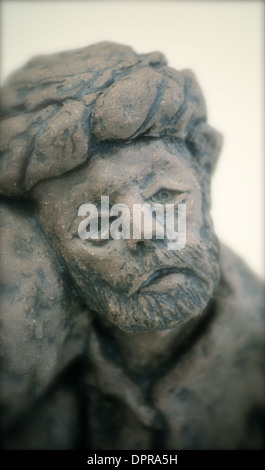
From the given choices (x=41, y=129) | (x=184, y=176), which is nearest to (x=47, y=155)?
(x=41, y=129)

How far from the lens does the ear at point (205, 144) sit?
3.92 ft

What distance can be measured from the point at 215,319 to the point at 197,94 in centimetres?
66

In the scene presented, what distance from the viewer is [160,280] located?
1036 millimetres

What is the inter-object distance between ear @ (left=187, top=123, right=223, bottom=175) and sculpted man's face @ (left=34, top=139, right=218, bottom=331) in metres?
0.09

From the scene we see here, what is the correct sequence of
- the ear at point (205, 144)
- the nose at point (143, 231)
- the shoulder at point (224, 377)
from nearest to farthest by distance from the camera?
1. the nose at point (143, 231)
2. the ear at point (205, 144)
3. the shoulder at point (224, 377)

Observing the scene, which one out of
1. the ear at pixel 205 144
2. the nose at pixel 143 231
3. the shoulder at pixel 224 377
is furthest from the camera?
the shoulder at pixel 224 377

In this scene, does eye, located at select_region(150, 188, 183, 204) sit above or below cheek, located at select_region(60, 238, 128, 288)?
above

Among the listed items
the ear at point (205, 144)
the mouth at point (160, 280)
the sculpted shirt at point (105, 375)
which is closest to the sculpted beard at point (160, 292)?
the mouth at point (160, 280)

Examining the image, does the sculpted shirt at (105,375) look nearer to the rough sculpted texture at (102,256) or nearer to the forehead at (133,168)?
the rough sculpted texture at (102,256)

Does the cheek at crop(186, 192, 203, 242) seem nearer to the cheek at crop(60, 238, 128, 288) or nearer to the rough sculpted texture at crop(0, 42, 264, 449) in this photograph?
the rough sculpted texture at crop(0, 42, 264, 449)

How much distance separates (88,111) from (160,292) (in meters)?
0.46

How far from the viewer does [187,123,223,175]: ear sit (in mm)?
1193

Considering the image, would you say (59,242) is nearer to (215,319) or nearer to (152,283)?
(152,283)

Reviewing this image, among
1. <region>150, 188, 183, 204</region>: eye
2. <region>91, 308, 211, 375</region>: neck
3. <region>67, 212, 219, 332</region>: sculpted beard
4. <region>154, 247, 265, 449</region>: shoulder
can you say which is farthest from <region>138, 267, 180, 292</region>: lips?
<region>154, 247, 265, 449</region>: shoulder
